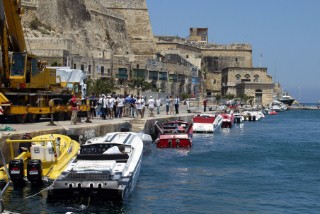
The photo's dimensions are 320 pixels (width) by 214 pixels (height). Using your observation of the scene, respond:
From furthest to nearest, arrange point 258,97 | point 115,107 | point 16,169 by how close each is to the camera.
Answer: point 258,97 < point 115,107 < point 16,169

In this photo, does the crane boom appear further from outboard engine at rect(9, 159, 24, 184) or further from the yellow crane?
outboard engine at rect(9, 159, 24, 184)

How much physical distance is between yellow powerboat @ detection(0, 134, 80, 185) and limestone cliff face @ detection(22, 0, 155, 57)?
4295 cm

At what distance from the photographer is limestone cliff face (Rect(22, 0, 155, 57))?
2576 inches

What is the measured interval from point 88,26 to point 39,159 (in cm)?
6280

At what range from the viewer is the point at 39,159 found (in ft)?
55.7

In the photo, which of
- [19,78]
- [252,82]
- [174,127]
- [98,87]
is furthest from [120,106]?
[252,82]

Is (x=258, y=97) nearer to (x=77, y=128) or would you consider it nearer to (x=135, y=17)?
(x=135, y=17)

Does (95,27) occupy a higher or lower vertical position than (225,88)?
higher

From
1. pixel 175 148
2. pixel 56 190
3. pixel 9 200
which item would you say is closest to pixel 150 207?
pixel 56 190

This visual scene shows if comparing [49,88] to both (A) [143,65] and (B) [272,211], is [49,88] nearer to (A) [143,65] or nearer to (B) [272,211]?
(B) [272,211]

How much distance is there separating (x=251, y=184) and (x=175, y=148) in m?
10.7

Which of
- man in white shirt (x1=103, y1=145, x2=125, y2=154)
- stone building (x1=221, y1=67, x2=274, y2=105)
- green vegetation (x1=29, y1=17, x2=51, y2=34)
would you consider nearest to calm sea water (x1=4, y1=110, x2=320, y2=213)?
man in white shirt (x1=103, y1=145, x2=125, y2=154)

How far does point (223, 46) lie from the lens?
124 metres

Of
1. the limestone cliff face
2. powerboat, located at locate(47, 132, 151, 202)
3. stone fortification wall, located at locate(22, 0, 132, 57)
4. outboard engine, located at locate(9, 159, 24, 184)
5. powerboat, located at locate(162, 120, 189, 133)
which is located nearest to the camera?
powerboat, located at locate(47, 132, 151, 202)
